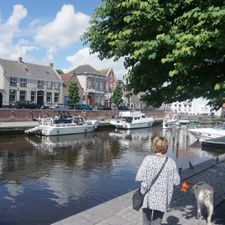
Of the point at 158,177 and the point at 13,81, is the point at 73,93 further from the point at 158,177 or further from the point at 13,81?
the point at 158,177

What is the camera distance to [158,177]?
6402 mm

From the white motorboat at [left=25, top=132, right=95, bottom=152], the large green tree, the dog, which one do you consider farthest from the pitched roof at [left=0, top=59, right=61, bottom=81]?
the dog

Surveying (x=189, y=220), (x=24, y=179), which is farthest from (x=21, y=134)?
(x=189, y=220)

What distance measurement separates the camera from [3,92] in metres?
70.1

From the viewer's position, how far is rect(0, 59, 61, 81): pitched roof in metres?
72.8

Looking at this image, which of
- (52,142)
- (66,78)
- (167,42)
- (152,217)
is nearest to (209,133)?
(52,142)

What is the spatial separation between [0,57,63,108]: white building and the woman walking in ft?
211

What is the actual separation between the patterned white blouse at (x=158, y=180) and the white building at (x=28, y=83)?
64.4m

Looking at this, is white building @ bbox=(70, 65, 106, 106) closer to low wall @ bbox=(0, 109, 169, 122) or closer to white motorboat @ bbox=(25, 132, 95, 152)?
low wall @ bbox=(0, 109, 169, 122)

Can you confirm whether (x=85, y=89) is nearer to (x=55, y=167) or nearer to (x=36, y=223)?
(x=55, y=167)

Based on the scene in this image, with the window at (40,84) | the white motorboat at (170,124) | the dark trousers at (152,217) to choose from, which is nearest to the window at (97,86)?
the window at (40,84)

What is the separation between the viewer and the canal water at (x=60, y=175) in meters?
15.2

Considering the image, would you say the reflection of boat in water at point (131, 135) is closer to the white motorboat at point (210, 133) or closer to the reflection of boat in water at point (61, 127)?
the reflection of boat in water at point (61, 127)

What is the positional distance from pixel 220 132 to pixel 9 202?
28541mm
